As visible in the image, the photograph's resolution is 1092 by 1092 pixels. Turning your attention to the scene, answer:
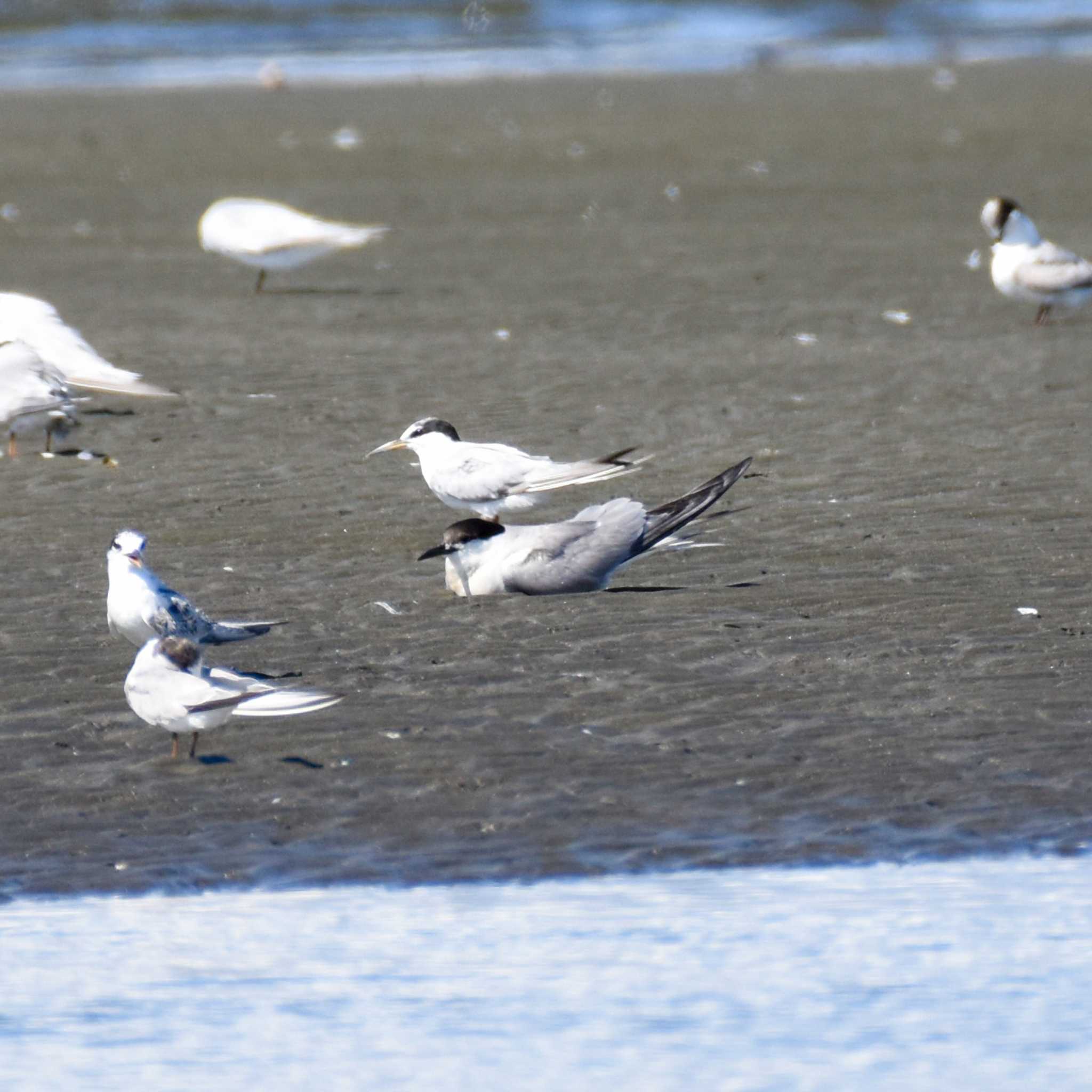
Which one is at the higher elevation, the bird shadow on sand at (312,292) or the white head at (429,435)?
the white head at (429,435)

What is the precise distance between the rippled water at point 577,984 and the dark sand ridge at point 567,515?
0.21m

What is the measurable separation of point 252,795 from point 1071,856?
5.80 ft

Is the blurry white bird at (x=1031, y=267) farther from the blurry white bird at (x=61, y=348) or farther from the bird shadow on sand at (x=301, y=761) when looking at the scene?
the bird shadow on sand at (x=301, y=761)

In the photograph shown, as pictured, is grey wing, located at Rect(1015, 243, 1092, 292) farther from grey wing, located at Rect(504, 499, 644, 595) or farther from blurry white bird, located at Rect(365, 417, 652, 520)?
grey wing, located at Rect(504, 499, 644, 595)

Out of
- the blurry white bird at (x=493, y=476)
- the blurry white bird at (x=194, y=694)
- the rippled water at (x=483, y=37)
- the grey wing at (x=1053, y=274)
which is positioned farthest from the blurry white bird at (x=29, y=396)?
the rippled water at (x=483, y=37)

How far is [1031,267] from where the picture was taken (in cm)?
1122

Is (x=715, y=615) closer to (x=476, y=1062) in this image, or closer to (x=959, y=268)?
(x=476, y=1062)

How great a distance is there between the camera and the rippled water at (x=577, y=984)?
Answer: 11.5ft

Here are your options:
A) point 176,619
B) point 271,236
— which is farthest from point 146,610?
point 271,236

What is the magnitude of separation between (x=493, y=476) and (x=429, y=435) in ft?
1.18

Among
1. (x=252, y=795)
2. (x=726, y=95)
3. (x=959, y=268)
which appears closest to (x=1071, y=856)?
(x=252, y=795)

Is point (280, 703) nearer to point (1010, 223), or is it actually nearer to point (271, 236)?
point (1010, 223)

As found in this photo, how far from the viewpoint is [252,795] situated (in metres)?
4.94

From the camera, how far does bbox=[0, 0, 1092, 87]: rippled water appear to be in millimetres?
26688
